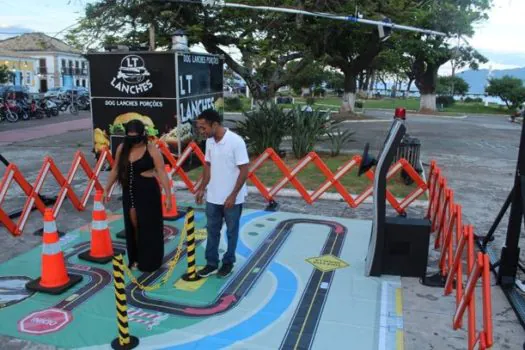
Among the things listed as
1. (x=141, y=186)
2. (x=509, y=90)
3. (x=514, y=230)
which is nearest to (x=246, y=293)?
(x=141, y=186)

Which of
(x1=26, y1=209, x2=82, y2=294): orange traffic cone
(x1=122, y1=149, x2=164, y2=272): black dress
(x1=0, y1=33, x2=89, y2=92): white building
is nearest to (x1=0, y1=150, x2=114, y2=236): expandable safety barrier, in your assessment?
(x1=26, y1=209, x2=82, y2=294): orange traffic cone

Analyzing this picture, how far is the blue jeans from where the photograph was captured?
5.18 meters

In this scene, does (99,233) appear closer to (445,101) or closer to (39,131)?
(39,131)

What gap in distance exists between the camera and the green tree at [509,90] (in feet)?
133

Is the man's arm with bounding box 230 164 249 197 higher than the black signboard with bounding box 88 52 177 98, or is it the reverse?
the black signboard with bounding box 88 52 177 98

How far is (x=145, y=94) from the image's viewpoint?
34.6 ft

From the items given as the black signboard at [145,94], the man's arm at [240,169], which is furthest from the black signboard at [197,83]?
the man's arm at [240,169]

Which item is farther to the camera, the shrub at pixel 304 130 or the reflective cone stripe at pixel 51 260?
the shrub at pixel 304 130

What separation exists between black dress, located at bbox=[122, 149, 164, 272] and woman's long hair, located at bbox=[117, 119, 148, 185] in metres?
0.05

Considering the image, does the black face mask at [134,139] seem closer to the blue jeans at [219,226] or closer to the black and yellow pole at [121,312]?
the blue jeans at [219,226]

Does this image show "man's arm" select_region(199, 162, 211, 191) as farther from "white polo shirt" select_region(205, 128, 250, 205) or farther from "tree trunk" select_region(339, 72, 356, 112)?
"tree trunk" select_region(339, 72, 356, 112)

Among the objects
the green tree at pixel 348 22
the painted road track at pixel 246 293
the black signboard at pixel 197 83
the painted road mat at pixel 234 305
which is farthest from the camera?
the green tree at pixel 348 22

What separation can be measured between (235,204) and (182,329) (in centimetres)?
145

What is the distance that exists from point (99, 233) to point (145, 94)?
5400mm
